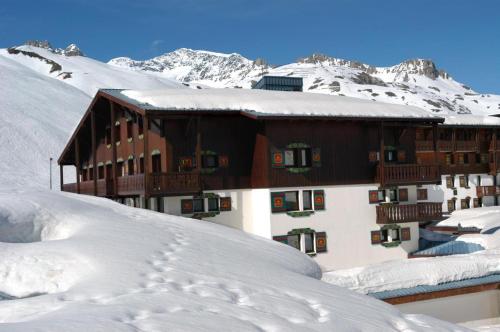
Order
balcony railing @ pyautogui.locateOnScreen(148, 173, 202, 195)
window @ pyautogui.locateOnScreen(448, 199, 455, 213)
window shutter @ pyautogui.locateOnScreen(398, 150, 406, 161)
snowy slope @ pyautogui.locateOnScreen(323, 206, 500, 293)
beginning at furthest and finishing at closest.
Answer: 1. window @ pyautogui.locateOnScreen(448, 199, 455, 213)
2. window shutter @ pyautogui.locateOnScreen(398, 150, 406, 161)
3. balcony railing @ pyautogui.locateOnScreen(148, 173, 202, 195)
4. snowy slope @ pyautogui.locateOnScreen(323, 206, 500, 293)

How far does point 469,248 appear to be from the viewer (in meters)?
27.0

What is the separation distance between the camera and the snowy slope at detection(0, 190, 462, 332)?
5715mm

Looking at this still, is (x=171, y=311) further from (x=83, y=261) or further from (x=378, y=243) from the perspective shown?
(x=378, y=243)

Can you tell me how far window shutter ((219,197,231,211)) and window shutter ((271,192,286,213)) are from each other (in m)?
1.93

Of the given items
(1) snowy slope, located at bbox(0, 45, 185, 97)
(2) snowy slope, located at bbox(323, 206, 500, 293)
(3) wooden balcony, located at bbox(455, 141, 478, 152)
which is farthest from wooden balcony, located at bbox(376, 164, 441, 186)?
(1) snowy slope, located at bbox(0, 45, 185, 97)

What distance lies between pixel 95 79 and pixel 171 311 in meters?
134

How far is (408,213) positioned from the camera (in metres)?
26.7

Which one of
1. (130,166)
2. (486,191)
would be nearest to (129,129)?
(130,166)

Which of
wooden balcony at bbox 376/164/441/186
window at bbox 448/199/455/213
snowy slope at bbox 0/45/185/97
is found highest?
snowy slope at bbox 0/45/185/97

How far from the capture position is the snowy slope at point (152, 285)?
5.71 m

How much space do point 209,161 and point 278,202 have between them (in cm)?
359

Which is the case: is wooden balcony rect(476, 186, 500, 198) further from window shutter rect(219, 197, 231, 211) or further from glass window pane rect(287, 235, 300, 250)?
window shutter rect(219, 197, 231, 211)

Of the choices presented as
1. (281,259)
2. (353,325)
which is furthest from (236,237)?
(353,325)

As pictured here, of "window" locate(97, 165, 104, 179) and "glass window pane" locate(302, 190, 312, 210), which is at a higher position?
"window" locate(97, 165, 104, 179)
